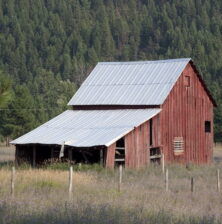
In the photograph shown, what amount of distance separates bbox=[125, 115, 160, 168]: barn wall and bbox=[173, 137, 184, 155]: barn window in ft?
10.3

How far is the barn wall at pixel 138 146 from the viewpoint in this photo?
38469 mm

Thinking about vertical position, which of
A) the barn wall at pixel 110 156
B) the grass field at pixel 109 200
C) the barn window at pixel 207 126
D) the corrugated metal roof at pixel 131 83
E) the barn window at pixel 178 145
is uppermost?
the corrugated metal roof at pixel 131 83

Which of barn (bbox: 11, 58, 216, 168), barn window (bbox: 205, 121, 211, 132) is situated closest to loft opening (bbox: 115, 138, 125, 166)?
barn (bbox: 11, 58, 216, 168)

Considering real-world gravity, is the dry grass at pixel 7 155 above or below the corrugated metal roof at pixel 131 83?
below

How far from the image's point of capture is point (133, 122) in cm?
3938

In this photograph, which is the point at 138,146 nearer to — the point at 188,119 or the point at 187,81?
the point at 188,119

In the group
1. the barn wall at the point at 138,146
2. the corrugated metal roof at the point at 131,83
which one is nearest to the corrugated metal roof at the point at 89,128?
the barn wall at the point at 138,146

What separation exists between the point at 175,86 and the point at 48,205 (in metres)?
26.8

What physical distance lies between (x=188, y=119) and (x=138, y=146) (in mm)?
6298

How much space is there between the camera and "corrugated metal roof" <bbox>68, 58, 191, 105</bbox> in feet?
141

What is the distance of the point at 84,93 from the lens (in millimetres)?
46188

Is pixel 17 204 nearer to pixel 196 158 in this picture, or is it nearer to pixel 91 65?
pixel 196 158

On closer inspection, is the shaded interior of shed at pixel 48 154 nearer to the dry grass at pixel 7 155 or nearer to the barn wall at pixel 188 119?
the dry grass at pixel 7 155

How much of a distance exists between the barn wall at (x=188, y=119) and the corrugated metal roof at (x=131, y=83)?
2.03ft
